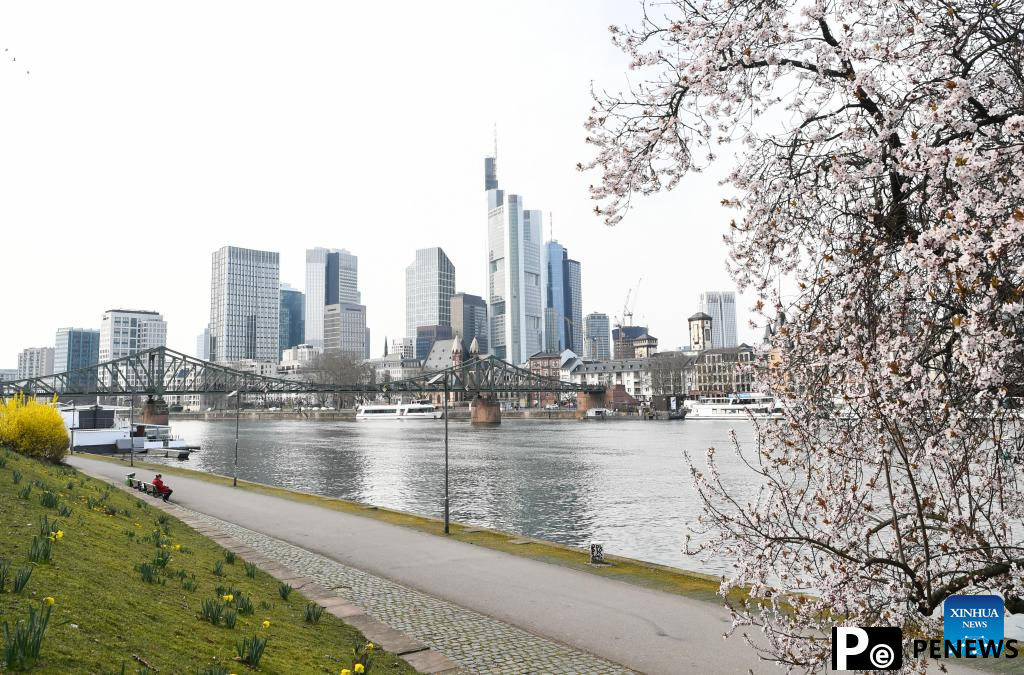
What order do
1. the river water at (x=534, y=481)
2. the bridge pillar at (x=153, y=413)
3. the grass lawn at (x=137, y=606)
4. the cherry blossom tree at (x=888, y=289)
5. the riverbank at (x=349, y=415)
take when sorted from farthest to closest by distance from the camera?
the riverbank at (x=349, y=415), the bridge pillar at (x=153, y=413), the river water at (x=534, y=481), the grass lawn at (x=137, y=606), the cherry blossom tree at (x=888, y=289)

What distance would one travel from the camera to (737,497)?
34094 millimetres

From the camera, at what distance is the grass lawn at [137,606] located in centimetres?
687

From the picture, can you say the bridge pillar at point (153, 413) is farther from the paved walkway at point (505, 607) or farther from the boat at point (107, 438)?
the paved walkway at point (505, 607)

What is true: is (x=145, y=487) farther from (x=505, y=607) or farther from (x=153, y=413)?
(x=153, y=413)

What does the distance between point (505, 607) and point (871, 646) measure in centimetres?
811

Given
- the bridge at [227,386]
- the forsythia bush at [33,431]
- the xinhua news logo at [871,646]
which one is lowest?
the xinhua news logo at [871,646]

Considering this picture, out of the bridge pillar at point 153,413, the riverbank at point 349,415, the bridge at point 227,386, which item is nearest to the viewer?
the bridge pillar at point 153,413

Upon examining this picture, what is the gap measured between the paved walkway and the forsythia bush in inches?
452

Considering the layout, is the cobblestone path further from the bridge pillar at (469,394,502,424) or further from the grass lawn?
the bridge pillar at (469,394,502,424)

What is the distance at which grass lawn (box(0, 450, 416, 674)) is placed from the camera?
6871 millimetres

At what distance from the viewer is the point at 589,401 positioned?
157250mm

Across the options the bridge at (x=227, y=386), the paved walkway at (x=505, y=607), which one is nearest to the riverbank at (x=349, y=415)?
the bridge at (x=227, y=386)

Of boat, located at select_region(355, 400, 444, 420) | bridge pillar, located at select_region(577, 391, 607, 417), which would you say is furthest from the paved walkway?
boat, located at select_region(355, 400, 444, 420)

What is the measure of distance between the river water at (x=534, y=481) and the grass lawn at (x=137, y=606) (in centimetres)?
1293
